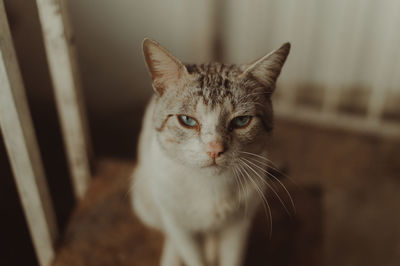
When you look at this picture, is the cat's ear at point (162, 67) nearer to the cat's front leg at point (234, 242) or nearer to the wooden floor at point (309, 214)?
the cat's front leg at point (234, 242)

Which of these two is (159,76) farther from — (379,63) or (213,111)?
(379,63)

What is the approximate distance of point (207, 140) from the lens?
0.76 m

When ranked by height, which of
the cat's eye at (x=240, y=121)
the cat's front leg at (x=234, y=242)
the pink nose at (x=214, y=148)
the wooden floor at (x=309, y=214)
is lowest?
the wooden floor at (x=309, y=214)

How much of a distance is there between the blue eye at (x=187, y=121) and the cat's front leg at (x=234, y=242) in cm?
32

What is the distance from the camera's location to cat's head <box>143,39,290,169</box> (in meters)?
0.78

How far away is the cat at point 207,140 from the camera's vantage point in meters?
0.78

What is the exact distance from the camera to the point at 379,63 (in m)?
1.81

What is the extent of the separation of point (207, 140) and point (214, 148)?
24mm

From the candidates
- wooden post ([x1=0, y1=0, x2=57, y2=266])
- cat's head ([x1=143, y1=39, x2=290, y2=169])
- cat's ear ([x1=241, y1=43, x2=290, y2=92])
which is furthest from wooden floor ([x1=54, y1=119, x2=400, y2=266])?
cat's ear ([x1=241, y1=43, x2=290, y2=92])

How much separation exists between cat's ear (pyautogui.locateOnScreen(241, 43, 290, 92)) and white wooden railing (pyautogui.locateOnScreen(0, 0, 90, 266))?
47 cm

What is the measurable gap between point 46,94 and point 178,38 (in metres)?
0.73

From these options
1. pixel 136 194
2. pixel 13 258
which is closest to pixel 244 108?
pixel 136 194

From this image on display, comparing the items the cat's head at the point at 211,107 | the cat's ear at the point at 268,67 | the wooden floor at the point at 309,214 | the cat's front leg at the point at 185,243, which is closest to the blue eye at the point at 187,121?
the cat's head at the point at 211,107

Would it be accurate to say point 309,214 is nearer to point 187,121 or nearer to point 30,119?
point 187,121
